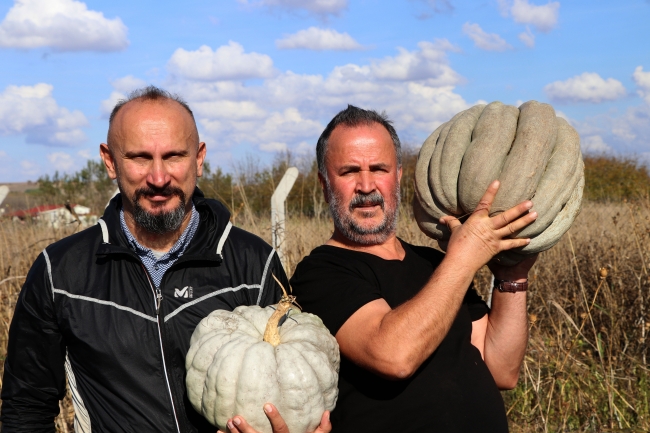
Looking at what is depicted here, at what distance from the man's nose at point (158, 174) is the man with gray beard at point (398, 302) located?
0.77 m

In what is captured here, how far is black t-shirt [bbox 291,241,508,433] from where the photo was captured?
2.58m

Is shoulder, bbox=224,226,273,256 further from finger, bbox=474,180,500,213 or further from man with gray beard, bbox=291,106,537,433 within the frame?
finger, bbox=474,180,500,213

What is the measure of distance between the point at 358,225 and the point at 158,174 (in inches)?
37.6

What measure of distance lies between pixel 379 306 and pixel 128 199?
45.8 inches

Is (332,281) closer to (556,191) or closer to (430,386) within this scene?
(430,386)

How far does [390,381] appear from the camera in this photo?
2.58 m

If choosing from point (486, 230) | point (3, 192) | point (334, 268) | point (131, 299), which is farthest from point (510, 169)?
point (3, 192)

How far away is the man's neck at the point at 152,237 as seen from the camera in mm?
2746

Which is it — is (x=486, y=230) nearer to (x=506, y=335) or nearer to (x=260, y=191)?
(x=506, y=335)

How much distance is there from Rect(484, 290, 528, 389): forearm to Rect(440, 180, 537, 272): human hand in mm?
647

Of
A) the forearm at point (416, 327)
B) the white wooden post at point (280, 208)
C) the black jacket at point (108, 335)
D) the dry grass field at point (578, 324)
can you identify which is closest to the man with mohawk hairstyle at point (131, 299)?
the black jacket at point (108, 335)

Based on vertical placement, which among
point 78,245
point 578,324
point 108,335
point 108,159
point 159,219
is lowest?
point 578,324

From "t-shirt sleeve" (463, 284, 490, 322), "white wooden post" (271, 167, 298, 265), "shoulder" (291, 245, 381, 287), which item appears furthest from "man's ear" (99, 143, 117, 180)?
"white wooden post" (271, 167, 298, 265)

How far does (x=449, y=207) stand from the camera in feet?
9.21
